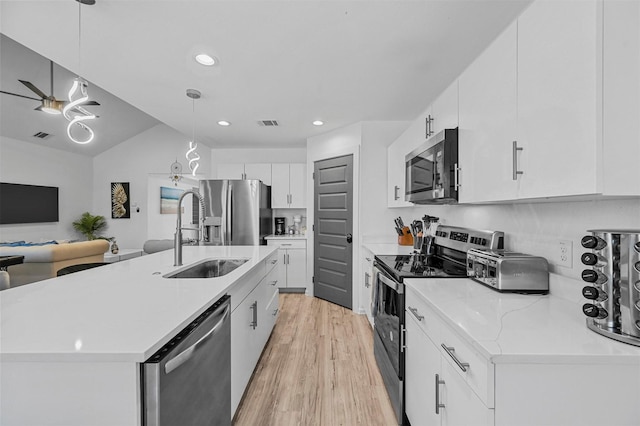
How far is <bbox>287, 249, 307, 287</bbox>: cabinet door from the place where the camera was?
4680 mm

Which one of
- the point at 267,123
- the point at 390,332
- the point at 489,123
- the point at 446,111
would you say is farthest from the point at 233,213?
the point at 489,123

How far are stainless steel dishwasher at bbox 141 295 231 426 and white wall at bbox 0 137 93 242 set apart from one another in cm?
607

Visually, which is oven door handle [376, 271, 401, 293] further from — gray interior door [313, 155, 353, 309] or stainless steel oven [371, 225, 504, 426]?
gray interior door [313, 155, 353, 309]

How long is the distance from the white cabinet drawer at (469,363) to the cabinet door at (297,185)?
13.2 feet

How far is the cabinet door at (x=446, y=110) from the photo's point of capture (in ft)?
5.99

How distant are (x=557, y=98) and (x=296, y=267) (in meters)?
4.06

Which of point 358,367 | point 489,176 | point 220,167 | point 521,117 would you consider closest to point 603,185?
point 521,117

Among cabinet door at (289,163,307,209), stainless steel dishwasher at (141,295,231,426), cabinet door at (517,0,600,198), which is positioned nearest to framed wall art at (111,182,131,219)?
cabinet door at (289,163,307,209)

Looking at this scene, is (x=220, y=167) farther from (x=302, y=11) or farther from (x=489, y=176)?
(x=489, y=176)

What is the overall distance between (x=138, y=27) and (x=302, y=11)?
41.4 inches

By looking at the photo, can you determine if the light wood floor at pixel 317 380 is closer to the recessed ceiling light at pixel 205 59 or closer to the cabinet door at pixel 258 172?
the recessed ceiling light at pixel 205 59

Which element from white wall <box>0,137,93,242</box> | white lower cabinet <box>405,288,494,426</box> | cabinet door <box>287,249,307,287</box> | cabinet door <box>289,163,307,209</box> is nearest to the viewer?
white lower cabinet <box>405,288,494,426</box>

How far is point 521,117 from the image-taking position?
1.19m

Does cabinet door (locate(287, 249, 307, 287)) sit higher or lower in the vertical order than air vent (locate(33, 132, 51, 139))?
lower
